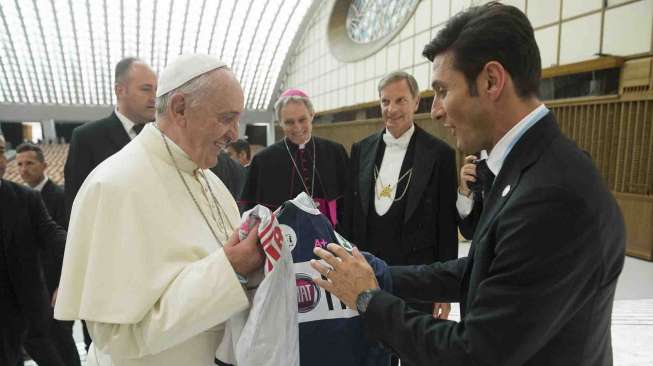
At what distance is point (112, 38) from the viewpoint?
26.1m

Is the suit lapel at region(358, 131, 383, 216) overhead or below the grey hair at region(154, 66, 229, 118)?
below

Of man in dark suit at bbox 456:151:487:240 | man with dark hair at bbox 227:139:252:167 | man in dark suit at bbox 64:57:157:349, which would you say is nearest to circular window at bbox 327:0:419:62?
man with dark hair at bbox 227:139:252:167

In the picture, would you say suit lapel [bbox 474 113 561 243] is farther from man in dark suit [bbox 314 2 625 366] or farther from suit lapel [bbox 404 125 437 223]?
suit lapel [bbox 404 125 437 223]

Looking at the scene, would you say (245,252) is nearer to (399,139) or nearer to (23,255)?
(399,139)

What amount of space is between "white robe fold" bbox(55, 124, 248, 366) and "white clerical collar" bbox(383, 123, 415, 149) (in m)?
1.73

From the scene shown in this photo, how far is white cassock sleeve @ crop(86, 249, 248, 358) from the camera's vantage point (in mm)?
1117

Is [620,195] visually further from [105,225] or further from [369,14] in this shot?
[369,14]

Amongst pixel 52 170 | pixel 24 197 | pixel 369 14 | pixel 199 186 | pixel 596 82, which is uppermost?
pixel 369 14

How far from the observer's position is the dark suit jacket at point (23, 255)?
253 centimetres

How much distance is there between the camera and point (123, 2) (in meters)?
24.4

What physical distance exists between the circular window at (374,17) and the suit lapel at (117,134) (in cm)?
1250

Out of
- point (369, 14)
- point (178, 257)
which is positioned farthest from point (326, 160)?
point (369, 14)

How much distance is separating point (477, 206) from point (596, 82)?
6447mm

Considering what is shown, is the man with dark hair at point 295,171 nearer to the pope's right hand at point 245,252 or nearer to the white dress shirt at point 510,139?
the pope's right hand at point 245,252
